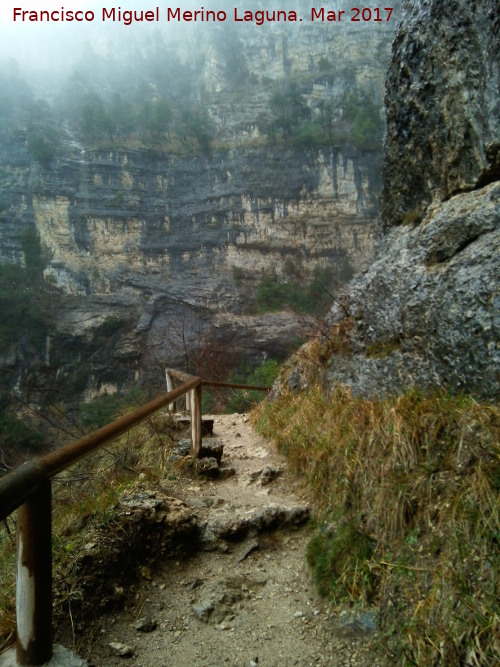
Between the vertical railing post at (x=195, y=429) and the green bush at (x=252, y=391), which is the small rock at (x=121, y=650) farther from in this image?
the green bush at (x=252, y=391)

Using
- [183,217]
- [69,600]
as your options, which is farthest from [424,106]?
[183,217]

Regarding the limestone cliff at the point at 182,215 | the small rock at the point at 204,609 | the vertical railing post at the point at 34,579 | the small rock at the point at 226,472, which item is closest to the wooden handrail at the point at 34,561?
the vertical railing post at the point at 34,579

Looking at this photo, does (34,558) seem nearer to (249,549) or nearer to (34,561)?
(34,561)

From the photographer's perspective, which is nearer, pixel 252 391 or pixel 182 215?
pixel 252 391

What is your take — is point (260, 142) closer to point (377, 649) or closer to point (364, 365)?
point (364, 365)

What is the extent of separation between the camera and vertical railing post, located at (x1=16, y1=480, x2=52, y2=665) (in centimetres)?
139

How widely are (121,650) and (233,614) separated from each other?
20.8 inches

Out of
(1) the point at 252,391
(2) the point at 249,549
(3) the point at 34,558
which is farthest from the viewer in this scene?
(1) the point at 252,391

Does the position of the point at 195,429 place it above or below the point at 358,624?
above

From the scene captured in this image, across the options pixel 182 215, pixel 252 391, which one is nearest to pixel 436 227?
pixel 252 391

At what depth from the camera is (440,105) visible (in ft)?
14.1

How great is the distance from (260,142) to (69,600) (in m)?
40.4

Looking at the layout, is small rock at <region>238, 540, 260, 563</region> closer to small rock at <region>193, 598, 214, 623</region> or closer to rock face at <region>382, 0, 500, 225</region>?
small rock at <region>193, 598, 214, 623</region>

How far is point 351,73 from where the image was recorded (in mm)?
41625
